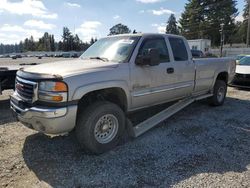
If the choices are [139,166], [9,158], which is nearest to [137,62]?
[139,166]

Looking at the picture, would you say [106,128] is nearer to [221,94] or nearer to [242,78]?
[221,94]

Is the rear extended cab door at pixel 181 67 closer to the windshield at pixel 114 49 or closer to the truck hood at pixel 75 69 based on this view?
the windshield at pixel 114 49

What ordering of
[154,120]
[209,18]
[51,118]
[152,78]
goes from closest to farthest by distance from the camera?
1. [51,118]
2. [152,78]
3. [154,120]
4. [209,18]

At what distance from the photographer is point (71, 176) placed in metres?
3.81

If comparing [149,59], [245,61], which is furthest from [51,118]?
[245,61]

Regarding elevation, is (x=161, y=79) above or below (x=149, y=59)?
below

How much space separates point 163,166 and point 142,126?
1.32 meters

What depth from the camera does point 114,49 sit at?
5.28m

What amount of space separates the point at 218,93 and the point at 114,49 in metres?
3.90

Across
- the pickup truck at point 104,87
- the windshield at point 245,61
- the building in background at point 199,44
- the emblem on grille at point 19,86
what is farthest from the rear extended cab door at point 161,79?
the building in background at point 199,44

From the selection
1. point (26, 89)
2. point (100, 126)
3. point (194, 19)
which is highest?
point (194, 19)

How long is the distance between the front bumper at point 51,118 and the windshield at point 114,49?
4.75 feet

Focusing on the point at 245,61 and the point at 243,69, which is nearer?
the point at 243,69

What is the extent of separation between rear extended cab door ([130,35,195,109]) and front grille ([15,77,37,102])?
1.68 metres
